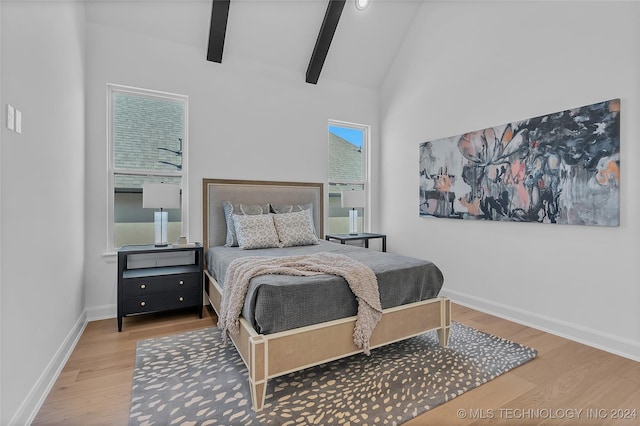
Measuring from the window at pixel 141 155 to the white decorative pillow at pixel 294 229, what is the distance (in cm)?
107

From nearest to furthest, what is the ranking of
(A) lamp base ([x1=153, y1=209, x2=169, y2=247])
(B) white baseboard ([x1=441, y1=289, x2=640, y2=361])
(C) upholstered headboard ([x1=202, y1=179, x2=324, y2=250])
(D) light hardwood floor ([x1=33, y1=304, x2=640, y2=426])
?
(D) light hardwood floor ([x1=33, y1=304, x2=640, y2=426]), (B) white baseboard ([x1=441, y1=289, x2=640, y2=361]), (A) lamp base ([x1=153, y1=209, x2=169, y2=247]), (C) upholstered headboard ([x1=202, y1=179, x2=324, y2=250])

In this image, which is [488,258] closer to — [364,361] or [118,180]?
[364,361]

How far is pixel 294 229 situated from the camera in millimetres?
3428

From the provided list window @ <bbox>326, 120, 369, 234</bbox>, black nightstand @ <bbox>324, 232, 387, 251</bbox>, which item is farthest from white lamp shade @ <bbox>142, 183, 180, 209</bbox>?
window @ <bbox>326, 120, 369, 234</bbox>

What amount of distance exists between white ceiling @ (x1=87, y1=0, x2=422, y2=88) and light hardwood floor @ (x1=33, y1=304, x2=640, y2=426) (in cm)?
303

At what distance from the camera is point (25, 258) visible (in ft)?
5.36

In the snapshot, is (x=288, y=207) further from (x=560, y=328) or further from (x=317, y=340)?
(x=560, y=328)

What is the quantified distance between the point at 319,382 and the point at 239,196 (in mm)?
2332

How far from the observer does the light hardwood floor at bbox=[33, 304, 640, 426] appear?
1.68 meters

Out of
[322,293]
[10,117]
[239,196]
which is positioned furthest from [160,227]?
[322,293]

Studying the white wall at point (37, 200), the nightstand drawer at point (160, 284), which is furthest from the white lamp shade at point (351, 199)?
the white wall at point (37, 200)

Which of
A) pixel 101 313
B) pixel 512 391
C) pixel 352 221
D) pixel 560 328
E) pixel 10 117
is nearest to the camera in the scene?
pixel 10 117

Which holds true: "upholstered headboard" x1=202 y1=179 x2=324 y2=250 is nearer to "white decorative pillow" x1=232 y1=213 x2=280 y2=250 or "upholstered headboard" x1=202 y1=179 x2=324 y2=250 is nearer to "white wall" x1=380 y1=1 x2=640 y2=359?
"white decorative pillow" x1=232 y1=213 x2=280 y2=250

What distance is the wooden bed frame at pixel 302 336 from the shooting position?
1.73 m
